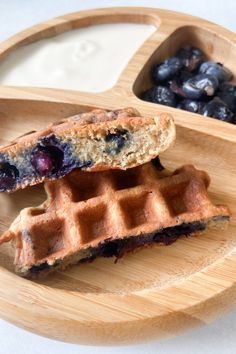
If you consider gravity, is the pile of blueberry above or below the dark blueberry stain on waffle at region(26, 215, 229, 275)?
above

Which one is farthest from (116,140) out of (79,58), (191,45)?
(191,45)

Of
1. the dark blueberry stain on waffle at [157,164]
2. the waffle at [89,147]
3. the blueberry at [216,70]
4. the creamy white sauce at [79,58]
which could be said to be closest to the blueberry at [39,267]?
the waffle at [89,147]

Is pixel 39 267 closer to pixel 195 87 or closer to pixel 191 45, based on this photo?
pixel 195 87

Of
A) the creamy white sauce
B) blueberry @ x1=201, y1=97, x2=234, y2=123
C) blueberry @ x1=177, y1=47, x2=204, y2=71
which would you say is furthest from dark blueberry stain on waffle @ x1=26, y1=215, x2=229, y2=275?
blueberry @ x1=177, y1=47, x2=204, y2=71

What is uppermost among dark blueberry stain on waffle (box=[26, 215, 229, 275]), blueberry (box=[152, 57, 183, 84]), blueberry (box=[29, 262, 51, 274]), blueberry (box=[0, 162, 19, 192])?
blueberry (box=[152, 57, 183, 84])

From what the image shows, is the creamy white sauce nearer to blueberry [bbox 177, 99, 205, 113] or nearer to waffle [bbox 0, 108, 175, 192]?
blueberry [bbox 177, 99, 205, 113]

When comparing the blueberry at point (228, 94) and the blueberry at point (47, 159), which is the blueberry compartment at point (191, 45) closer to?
the blueberry at point (228, 94)

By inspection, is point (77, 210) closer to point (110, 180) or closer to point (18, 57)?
point (110, 180)
